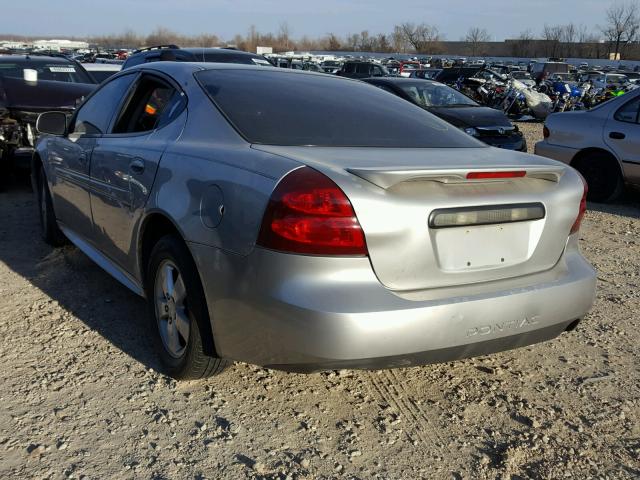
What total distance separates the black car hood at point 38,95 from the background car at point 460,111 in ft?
16.1

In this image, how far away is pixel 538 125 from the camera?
18359 millimetres

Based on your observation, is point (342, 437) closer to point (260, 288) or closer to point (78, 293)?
point (260, 288)

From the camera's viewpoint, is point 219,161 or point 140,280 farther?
point 140,280

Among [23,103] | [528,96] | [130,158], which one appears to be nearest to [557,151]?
[130,158]

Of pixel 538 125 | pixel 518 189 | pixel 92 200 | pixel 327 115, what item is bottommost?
pixel 538 125

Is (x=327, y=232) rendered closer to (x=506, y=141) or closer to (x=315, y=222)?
(x=315, y=222)

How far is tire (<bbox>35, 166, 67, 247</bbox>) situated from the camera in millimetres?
5102

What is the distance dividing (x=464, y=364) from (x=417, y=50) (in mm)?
100386

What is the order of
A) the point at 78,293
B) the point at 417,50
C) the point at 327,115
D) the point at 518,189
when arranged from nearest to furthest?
the point at 518,189
the point at 327,115
the point at 78,293
the point at 417,50

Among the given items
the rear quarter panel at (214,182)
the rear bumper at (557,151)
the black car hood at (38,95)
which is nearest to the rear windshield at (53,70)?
the black car hood at (38,95)

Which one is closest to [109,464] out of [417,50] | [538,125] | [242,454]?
[242,454]

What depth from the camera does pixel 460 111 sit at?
10445 millimetres

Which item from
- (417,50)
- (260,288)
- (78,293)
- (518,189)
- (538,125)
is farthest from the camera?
(417,50)

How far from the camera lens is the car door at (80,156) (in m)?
4.08
